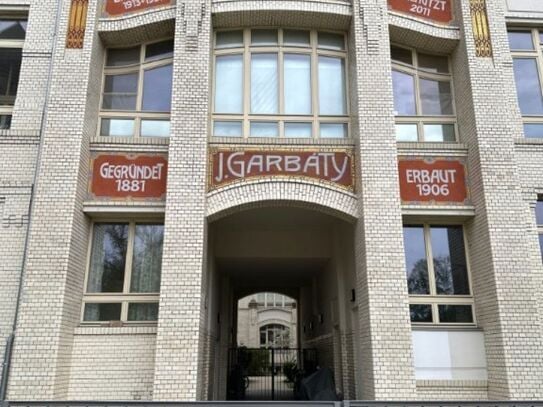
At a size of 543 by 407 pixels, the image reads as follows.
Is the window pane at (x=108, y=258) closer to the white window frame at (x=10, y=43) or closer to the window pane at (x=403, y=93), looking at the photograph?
the white window frame at (x=10, y=43)

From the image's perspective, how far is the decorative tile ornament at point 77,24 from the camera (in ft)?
33.2

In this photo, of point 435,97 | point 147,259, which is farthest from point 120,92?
point 435,97

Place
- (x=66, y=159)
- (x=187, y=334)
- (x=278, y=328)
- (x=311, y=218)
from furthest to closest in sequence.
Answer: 1. (x=278, y=328)
2. (x=311, y=218)
3. (x=66, y=159)
4. (x=187, y=334)

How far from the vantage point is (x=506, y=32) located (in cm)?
1099

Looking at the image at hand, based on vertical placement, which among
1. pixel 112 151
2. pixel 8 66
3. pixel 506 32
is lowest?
pixel 112 151

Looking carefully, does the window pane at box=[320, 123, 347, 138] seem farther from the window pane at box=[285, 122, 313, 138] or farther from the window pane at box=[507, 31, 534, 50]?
the window pane at box=[507, 31, 534, 50]

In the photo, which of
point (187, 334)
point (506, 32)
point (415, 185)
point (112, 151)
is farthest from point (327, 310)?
point (506, 32)

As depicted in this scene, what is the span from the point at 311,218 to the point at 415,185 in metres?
3.05

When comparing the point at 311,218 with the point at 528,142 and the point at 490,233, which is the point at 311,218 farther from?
the point at 528,142

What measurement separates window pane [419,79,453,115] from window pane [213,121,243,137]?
4.11 meters

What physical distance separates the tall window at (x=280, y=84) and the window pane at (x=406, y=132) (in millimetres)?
1179

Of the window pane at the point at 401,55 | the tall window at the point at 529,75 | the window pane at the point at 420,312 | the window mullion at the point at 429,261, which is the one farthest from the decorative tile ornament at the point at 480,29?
the window pane at the point at 420,312

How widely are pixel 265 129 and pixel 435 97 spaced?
3999 millimetres

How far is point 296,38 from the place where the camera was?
1077 cm
